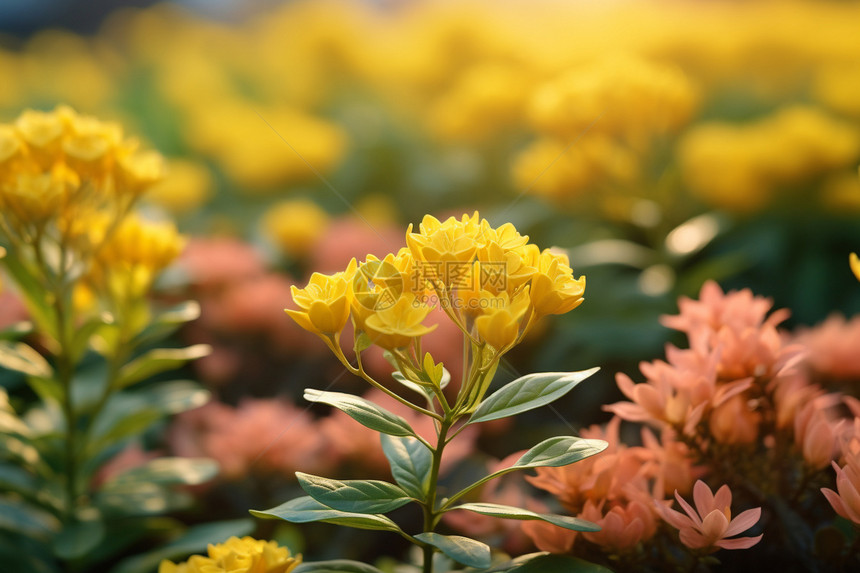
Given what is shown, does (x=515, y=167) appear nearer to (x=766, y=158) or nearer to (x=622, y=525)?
(x=766, y=158)

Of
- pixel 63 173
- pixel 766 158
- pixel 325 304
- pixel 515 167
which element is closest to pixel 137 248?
pixel 63 173

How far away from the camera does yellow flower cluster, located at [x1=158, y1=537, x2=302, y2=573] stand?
0.56 m

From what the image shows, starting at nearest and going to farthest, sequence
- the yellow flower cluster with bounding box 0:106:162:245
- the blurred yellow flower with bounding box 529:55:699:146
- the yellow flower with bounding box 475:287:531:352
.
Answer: the yellow flower with bounding box 475:287:531:352 < the yellow flower cluster with bounding box 0:106:162:245 < the blurred yellow flower with bounding box 529:55:699:146

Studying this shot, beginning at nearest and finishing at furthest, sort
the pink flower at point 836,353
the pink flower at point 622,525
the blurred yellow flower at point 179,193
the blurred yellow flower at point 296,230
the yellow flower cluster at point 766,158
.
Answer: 1. the pink flower at point 622,525
2. the pink flower at point 836,353
3. the yellow flower cluster at point 766,158
4. the blurred yellow flower at point 296,230
5. the blurred yellow flower at point 179,193

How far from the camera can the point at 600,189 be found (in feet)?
4.55

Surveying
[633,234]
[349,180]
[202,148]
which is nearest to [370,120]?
[349,180]

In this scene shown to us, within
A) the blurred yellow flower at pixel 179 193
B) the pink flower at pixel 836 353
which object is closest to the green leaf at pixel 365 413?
the pink flower at pixel 836 353

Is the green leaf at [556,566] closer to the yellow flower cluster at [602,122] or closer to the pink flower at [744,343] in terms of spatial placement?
the pink flower at [744,343]

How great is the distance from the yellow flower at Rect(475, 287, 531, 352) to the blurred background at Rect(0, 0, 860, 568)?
0.45 metres

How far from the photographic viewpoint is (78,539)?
81cm

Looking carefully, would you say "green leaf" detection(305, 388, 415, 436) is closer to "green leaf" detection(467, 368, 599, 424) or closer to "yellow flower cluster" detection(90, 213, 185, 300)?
"green leaf" detection(467, 368, 599, 424)

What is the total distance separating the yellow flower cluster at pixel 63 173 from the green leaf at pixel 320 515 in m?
0.44

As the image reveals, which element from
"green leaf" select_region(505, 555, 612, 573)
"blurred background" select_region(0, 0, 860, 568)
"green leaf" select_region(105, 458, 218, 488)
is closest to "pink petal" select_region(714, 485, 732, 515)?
"green leaf" select_region(505, 555, 612, 573)

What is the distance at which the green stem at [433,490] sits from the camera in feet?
1.82
